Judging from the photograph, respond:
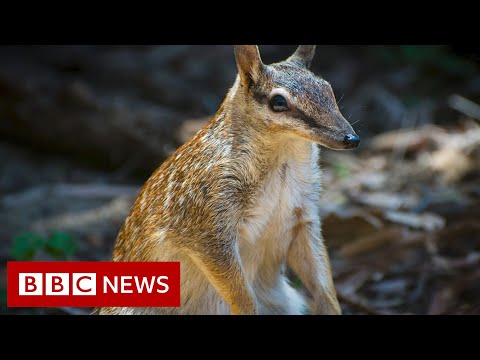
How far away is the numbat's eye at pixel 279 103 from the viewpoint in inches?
166

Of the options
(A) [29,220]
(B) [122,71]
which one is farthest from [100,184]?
(B) [122,71]

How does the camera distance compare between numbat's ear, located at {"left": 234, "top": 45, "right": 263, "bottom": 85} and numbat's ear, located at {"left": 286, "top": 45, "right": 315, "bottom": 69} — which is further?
numbat's ear, located at {"left": 286, "top": 45, "right": 315, "bottom": 69}

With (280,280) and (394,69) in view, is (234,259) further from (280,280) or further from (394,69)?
(394,69)

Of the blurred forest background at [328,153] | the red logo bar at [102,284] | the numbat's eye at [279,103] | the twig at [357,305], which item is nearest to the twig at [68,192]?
the blurred forest background at [328,153]

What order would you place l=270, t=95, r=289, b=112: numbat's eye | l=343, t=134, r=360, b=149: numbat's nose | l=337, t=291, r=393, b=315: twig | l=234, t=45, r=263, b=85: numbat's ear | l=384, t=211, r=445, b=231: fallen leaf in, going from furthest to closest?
1. l=384, t=211, r=445, b=231: fallen leaf
2. l=337, t=291, r=393, b=315: twig
3. l=234, t=45, r=263, b=85: numbat's ear
4. l=270, t=95, r=289, b=112: numbat's eye
5. l=343, t=134, r=360, b=149: numbat's nose

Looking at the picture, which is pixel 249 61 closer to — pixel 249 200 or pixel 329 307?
pixel 249 200

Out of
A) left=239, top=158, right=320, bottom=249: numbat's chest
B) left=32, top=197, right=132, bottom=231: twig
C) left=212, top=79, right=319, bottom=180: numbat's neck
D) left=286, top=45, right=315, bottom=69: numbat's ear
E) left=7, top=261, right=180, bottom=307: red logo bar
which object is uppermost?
left=32, top=197, right=132, bottom=231: twig

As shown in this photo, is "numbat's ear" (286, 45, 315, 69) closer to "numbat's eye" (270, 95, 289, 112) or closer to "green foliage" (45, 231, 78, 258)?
"numbat's eye" (270, 95, 289, 112)

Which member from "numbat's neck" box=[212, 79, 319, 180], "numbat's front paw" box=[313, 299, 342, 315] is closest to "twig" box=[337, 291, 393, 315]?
"numbat's front paw" box=[313, 299, 342, 315]

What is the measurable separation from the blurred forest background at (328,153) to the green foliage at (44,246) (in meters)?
0.01

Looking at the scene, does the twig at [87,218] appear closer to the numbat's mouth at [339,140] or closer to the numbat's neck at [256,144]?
the numbat's neck at [256,144]

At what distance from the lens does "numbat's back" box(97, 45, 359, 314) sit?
4301 millimetres

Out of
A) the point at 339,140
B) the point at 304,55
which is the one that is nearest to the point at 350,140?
the point at 339,140

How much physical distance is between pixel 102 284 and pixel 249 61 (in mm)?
1621
